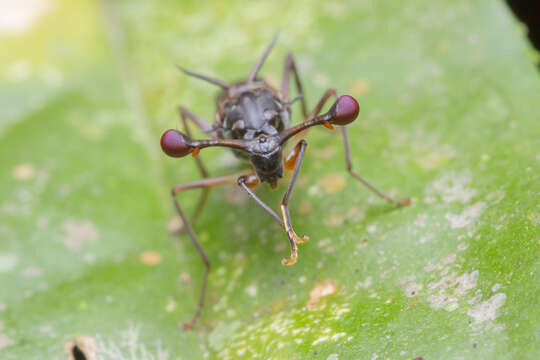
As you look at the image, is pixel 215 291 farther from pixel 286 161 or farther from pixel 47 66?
pixel 47 66

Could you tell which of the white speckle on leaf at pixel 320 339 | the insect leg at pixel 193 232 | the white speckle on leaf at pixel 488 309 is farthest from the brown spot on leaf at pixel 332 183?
the white speckle on leaf at pixel 488 309

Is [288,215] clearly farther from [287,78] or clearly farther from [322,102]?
[287,78]

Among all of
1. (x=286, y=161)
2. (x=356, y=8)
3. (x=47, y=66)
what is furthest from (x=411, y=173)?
(x=47, y=66)

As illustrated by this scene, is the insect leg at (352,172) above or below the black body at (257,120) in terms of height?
below

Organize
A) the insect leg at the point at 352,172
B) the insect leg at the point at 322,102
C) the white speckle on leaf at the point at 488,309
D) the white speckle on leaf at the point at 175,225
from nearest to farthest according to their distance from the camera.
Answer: the white speckle on leaf at the point at 488,309 → the insect leg at the point at 352,172 → the insect leg at the point at 322,102 → the white speckle on leaf at the point at 175,225

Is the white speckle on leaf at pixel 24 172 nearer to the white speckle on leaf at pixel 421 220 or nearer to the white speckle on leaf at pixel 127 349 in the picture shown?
the white speckle on leaf at pixel 127 349
